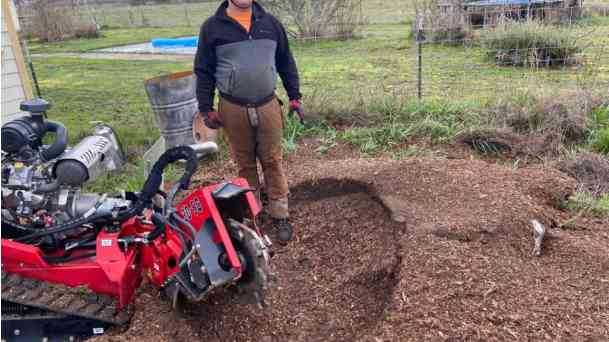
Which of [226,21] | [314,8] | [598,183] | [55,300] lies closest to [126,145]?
[226,21]

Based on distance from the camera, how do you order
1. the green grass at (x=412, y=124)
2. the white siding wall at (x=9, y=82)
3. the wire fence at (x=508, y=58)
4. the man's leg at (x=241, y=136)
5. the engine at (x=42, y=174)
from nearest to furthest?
1. the engine at (x=42, y=174)
2. the man's leg at (x=241, y=136)
3. the green grass at (x=412, y=124)
4. the white siding wall at (x=9, y=82)
5. the wire fence at (x=508, y=58)

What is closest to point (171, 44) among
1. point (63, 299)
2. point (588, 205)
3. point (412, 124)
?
point (412, 124)

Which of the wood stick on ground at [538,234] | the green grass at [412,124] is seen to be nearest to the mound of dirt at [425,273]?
the wood stick on ground at [538,234]

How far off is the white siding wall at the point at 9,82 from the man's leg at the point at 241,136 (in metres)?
4.11

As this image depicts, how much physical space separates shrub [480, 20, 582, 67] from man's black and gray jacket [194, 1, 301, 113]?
18.3 ft

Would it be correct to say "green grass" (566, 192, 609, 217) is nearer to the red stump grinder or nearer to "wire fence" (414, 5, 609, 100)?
"wire fence" (414, 5, 609, 100)

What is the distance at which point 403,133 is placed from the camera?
620cm

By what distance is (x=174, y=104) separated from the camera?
19.2 ft

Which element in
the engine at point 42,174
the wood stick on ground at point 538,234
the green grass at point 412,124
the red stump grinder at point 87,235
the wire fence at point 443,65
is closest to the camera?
the red stump grinder at point 87,235

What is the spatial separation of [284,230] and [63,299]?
5.78ft

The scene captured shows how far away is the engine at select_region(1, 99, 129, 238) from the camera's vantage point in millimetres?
3150

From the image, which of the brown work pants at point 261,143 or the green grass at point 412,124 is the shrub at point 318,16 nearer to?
the green grass at point 412,124

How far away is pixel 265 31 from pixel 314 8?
395 inches

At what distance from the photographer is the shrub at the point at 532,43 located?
8.68m
